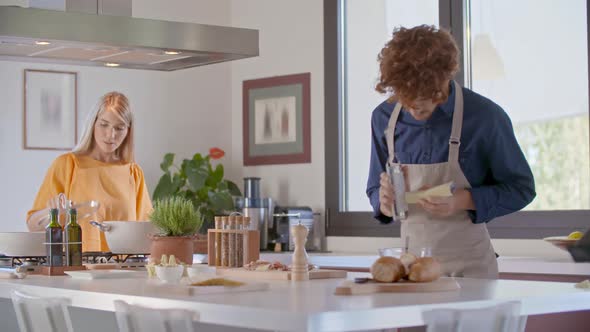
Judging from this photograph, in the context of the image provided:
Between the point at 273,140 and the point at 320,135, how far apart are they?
1.29 ft

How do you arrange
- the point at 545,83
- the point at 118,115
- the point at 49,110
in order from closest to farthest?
the point at 118,115 → the point at 545,83 → the point at 49,110

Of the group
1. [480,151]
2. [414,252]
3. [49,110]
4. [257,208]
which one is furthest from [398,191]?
[49,110]

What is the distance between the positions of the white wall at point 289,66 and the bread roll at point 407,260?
12.4ft

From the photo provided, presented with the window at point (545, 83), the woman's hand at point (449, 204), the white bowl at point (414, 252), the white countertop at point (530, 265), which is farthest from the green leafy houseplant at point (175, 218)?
the window at point (545, 83)

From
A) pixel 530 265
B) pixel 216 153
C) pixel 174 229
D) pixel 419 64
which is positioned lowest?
pixel 530 265

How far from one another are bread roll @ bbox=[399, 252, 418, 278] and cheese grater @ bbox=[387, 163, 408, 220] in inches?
17.1

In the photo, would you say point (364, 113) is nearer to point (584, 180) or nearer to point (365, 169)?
point (365, 169)

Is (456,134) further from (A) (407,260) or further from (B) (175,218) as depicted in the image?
(B) (175,218)

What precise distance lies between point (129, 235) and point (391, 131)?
1.04m

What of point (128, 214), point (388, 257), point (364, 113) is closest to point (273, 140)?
point (364, 113)

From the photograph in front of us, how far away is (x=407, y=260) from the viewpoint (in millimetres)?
2508

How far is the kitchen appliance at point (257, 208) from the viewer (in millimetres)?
6121

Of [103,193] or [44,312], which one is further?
[103,193]

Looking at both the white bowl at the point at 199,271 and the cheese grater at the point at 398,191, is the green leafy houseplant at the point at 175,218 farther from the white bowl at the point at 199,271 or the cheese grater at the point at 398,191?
the cheese grater at the point at 398,191
